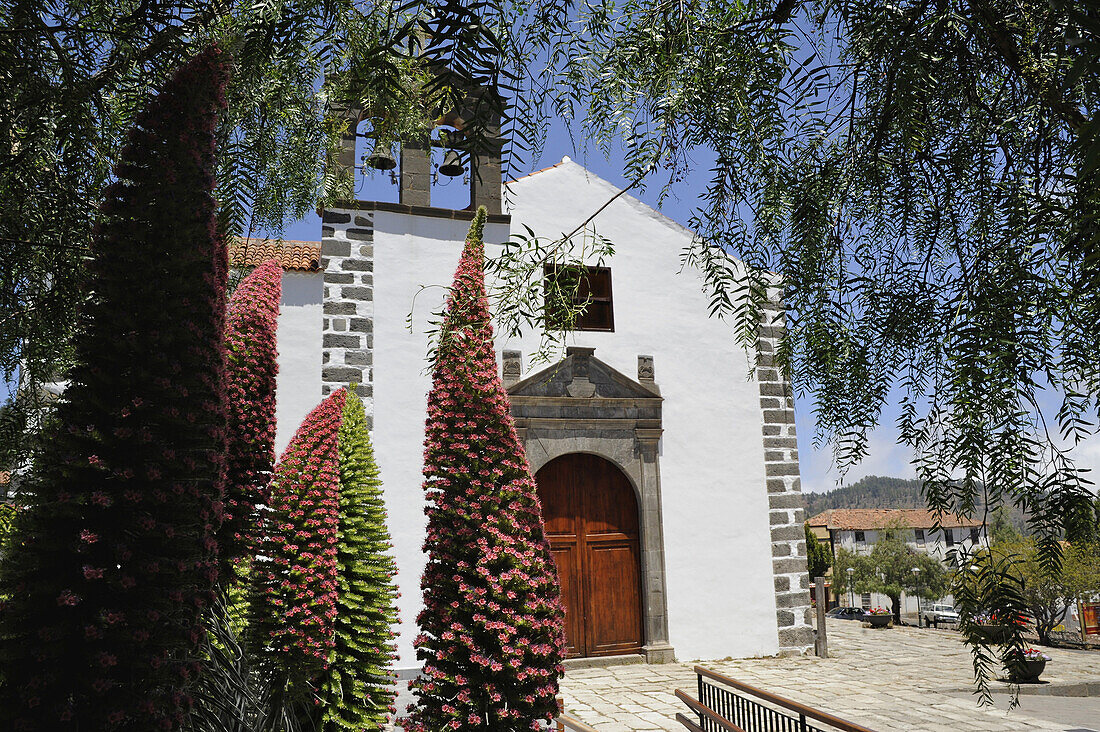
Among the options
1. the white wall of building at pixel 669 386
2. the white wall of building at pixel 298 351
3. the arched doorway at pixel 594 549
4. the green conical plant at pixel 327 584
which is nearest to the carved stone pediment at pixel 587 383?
the white wall of building at pixel 669 386

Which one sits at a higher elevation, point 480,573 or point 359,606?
point 480,573

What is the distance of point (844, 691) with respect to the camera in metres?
7.73

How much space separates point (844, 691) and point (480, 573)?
5.82m

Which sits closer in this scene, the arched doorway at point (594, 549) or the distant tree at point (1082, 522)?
the distant tree at point (1082, 522)

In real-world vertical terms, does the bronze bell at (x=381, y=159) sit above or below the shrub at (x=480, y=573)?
above

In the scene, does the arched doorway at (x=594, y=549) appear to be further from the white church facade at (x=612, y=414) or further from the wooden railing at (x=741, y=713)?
the wooden railing at (x=741, y=713)

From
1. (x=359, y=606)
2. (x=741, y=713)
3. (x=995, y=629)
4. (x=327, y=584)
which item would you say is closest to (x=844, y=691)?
(x=741, y=713)

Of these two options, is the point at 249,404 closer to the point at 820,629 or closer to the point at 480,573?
the point at 480,573

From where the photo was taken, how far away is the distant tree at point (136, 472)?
1461 mm

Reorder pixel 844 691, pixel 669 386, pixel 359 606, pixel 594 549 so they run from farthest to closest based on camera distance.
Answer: pixel 669 386 < pixel 594 549 < pixel 844 691 < pixel 359 606

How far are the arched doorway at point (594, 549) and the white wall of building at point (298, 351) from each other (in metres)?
3.06

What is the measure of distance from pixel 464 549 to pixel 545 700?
0.89 metres

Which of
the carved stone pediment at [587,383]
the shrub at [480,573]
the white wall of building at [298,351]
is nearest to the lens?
the shrub at [480,573]

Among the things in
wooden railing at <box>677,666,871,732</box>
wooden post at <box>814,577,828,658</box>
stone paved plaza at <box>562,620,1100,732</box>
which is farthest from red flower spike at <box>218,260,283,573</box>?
wooden post at <box>814,577,828,658</box>
